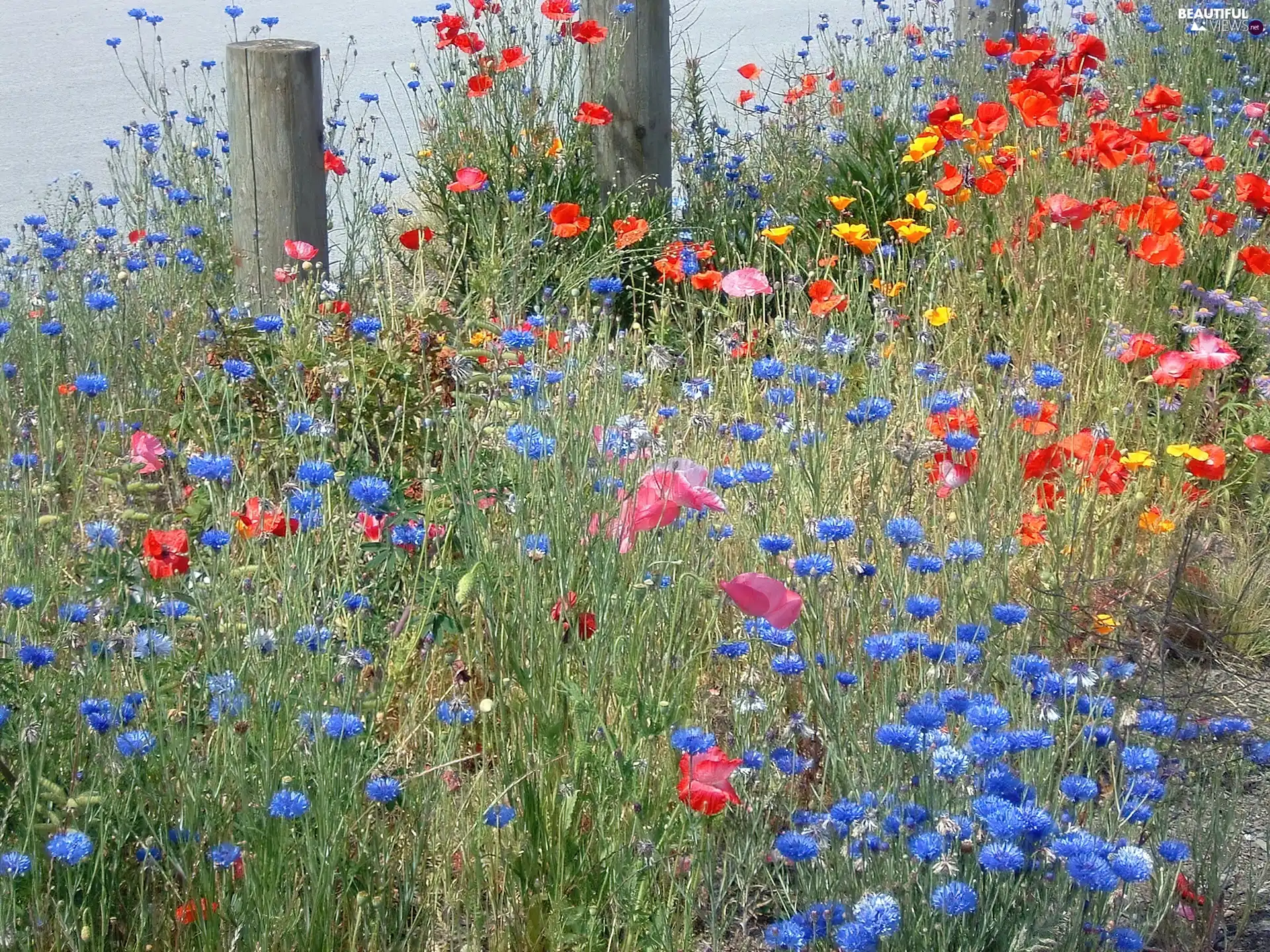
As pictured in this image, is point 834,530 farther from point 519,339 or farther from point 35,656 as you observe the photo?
point 35,656

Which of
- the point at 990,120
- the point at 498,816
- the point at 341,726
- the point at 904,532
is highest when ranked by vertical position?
the point at 990,120

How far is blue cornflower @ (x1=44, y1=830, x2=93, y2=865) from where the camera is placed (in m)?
1.62

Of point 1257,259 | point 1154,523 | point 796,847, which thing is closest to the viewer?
point 796,847

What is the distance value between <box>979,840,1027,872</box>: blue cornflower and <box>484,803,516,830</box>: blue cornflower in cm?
68

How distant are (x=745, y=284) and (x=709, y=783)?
1703 millimetres

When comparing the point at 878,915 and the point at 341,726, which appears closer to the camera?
the point at 878,915

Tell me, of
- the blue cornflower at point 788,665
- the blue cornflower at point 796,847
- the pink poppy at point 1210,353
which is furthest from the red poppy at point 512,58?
the blue cornflower at point 796,847

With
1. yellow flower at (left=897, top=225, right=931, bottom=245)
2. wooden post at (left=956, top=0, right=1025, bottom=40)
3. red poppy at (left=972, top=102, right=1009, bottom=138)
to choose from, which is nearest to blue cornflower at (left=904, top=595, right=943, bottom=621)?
yellow flower at (left=897, top=225, right=931, bottom=245)

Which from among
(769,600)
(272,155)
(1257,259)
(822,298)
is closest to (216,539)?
(769,600)

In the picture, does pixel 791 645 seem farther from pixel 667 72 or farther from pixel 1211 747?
pixel 667 72

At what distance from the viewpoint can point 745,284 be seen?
11.0 ft

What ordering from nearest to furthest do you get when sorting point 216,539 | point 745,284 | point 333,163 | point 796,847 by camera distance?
1. point 796,847
2. point 216,539
3. point 745,284
4. point 333,163

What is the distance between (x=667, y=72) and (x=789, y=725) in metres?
3.65

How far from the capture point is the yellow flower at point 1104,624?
8.54ft
